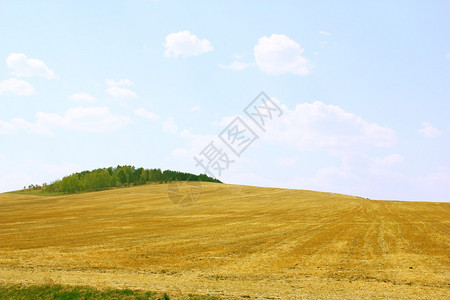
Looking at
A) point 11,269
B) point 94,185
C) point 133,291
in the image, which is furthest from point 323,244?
point 94,185

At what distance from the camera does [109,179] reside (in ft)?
292

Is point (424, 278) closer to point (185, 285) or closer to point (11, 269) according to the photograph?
point (185, 285)

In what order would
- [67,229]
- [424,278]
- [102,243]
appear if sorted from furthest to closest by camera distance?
[67,229], [102,243], [424,278]

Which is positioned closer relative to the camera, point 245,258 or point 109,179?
point 245,258

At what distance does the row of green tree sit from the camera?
87.8m

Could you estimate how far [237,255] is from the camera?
14898 millimetres

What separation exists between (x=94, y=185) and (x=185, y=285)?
84.2m

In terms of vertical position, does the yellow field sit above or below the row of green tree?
below

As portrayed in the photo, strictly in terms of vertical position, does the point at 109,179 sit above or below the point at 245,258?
above

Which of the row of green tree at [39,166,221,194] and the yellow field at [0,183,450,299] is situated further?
the row of green tree at [39,166,221,194]

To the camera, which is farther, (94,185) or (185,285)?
(94,185)

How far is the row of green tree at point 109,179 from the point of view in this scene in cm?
8781

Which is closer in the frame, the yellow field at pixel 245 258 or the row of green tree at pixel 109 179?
the yellow field at pixel 245 258

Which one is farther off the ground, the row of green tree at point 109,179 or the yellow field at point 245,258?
the row of green tree at point 109,179
